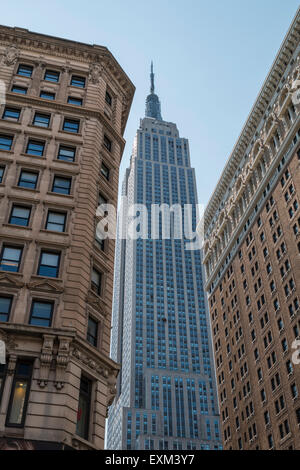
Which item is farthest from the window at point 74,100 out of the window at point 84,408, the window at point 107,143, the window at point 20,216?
the window at point 84,408

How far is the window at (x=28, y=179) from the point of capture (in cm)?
3176

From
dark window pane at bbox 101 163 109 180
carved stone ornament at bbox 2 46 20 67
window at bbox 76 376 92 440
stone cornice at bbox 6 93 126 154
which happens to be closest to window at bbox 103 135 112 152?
stone cornice at bbox 6 93 126 154

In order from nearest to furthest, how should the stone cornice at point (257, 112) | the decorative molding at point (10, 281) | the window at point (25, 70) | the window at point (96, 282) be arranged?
the decorative molding at point (10, 281), the window at point (96, 282), the window at point (25, 70), the stone cornice at point (257, 112)

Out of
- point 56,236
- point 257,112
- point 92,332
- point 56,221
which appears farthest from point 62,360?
point 257,112

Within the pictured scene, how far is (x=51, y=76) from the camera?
40719 mm

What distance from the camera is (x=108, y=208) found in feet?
112

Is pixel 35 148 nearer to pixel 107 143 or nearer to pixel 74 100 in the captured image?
pixel 107 143

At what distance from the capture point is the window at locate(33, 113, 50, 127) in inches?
1431

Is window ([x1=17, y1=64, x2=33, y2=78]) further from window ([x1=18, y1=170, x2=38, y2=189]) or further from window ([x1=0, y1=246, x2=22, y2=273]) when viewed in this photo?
window ([x1=0, y1=246, x2=22, y2=273])

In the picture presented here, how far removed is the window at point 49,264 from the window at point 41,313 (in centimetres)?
195

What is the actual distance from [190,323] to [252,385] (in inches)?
4835

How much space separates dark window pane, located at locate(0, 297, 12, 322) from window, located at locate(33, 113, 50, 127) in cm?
1506

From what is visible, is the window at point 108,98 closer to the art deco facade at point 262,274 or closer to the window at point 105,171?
the window at point 105,171

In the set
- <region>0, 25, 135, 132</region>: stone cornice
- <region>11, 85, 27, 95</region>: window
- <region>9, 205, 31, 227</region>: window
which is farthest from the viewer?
<region>0, 25, 135, 132</region>: stone cornice
